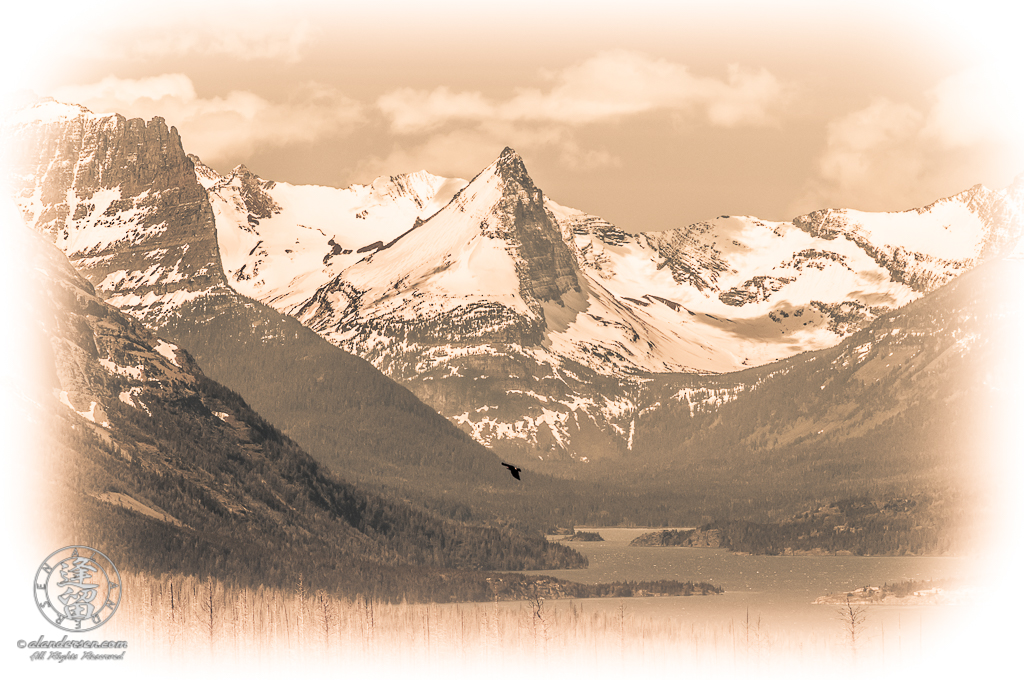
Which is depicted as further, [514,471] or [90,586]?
[90,586]

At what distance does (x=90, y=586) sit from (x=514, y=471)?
65.6 metres

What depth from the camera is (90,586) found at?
19662 cm

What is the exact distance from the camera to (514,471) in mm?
154750
